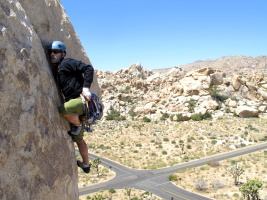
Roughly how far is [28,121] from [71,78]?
48.8 inches

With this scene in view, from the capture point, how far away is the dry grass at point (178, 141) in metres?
33.2

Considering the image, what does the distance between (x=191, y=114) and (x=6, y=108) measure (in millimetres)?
57679

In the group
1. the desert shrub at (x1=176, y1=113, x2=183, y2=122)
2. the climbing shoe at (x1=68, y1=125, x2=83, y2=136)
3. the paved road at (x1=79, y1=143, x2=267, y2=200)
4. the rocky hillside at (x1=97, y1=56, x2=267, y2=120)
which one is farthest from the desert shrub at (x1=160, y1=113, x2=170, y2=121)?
the climbing shoe at (x1=68, y1=125, x2=83, y2=136)

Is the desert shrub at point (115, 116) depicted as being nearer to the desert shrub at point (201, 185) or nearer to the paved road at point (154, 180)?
the paved road at point (154, 180)

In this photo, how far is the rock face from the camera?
A: 9.21 ft

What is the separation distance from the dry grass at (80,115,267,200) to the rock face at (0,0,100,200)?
2220cm

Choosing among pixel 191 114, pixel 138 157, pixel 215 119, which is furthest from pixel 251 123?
pixel 138 157

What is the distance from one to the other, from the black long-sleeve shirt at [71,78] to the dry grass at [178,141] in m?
22.1

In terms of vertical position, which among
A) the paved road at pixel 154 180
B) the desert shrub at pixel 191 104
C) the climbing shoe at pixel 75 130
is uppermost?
the climbing shoe at pixel 75 130

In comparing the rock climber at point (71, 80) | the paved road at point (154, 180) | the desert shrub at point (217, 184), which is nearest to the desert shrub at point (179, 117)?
the paved road at point (154, 180)

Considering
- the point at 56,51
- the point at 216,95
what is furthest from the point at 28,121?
the point at 216,95

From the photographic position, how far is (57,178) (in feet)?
11.7

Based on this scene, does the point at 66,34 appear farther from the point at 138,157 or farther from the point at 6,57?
the point at 138,157

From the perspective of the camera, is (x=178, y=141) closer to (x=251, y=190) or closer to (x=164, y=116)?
(x=164, y=116)
